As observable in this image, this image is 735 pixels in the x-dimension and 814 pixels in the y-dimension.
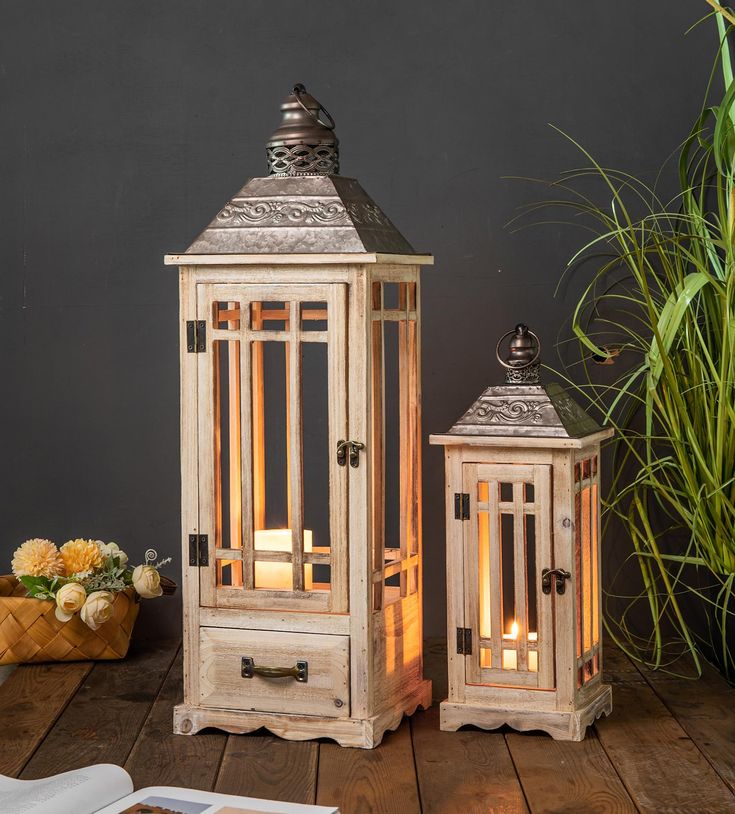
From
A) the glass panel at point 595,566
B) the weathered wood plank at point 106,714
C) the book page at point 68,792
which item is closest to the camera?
the book page at point 68,792

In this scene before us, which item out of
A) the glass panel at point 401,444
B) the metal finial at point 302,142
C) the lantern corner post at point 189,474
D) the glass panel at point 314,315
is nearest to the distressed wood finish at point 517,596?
the glass panel at point 401,444

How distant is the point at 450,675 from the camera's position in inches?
94.8

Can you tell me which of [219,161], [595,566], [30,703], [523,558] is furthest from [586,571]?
[219,161]

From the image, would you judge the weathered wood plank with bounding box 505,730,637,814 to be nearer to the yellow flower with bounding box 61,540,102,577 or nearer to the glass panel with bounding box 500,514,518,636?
the glass panel with bounding box 500,514,518,636

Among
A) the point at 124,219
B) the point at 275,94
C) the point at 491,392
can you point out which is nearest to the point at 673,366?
the point at 491,392

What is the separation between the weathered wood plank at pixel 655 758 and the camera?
199 cm

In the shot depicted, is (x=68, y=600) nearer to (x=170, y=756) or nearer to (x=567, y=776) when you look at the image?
(x=170, y=756)

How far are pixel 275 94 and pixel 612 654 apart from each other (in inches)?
71.7

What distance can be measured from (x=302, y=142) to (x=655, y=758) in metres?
1.49

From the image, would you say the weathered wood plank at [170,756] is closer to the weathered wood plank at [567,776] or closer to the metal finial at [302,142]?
the weathered wood plank at [567,776]

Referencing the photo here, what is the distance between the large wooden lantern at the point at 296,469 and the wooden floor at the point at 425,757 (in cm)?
10

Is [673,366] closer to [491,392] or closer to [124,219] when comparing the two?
[491,392]

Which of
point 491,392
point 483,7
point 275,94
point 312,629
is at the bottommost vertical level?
point 312,629

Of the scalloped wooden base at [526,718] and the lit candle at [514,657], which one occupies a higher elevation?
the lit candle at [514,657]
